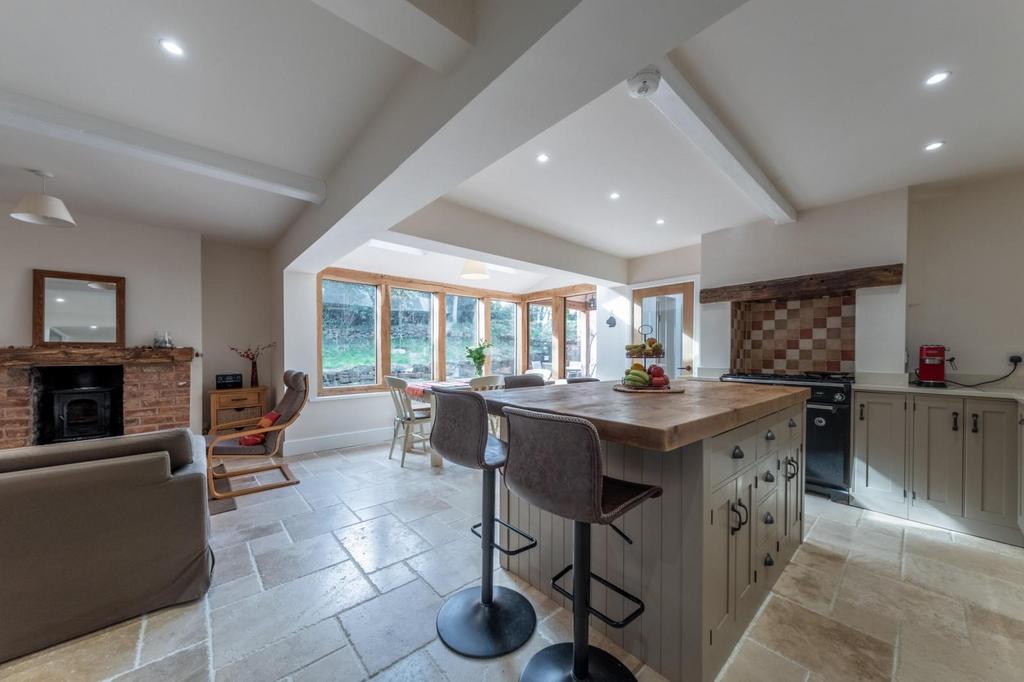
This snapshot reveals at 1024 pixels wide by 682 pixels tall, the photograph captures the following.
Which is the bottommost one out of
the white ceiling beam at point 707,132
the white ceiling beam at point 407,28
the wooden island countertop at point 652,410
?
the wooden island countertop at point 652,410

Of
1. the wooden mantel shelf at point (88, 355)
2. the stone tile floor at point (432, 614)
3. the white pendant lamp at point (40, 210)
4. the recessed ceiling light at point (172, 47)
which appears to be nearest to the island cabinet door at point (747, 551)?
the stone tile floor at point (432, 614)

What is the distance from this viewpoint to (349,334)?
519cm

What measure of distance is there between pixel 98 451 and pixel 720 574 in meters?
2.85

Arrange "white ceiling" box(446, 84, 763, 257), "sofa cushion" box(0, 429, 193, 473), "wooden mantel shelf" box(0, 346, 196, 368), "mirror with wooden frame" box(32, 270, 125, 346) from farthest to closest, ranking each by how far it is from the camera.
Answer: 1. "mirror with wooden frame" box(32, 270, 125, 346)
2. "wooden mantel shelf" box(0, 346, 196, 368)
3. "white ceiling" box(446, 84, 763, 257)
4. "sofa cushion" box(0, 429, 193, 473)

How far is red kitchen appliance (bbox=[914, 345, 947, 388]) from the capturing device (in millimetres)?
2887

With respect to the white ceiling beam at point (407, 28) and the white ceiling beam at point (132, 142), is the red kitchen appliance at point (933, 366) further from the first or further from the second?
the white ceiling beam at point (132, 142)

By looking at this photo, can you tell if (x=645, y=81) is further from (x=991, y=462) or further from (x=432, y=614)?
(x=991, y=462)

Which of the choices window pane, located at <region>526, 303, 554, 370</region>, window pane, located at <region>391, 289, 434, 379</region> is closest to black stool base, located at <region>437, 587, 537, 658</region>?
window pane, located at <region>391, 289, 434, 379</region>

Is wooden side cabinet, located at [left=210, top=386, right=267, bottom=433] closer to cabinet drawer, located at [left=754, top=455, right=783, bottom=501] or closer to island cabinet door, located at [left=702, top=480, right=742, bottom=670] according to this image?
island cabinet door, located at [left=702, top=480, right=742, bottom=670]

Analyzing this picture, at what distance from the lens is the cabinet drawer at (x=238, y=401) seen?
440cm

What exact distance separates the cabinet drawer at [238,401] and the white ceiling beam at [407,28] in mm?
4512

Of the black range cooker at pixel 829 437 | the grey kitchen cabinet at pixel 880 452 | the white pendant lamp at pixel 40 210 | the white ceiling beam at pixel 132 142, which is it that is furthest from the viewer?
the black range cooker at pixel 829 437

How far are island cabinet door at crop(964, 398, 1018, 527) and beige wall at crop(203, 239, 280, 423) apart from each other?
6314 mm

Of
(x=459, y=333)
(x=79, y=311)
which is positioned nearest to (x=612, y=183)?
(x=459, y=333)
